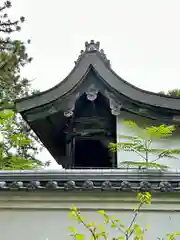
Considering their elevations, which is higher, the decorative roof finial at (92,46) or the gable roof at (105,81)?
the decorative roof finial at (92,46)

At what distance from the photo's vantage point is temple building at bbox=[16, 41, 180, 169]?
6484 mm

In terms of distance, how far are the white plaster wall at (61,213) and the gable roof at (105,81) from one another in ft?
8.17

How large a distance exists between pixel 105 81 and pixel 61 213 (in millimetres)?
2942

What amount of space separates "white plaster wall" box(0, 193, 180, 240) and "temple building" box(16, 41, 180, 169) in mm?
1959

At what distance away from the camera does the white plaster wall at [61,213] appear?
431 centimetres

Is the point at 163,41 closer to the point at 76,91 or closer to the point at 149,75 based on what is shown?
the point at 149,75

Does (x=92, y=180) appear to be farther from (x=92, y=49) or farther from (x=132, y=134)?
(x=92, y=49)

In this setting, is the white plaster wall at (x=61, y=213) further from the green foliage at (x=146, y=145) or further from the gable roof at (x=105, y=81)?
the gable roof at (x=105, y=81)

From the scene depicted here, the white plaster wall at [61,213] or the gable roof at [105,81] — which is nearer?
the white plaster wall at [61,213]

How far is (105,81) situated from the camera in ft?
21.7

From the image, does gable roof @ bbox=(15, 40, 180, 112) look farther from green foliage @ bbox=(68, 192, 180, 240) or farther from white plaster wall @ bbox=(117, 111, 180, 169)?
green foliage @ bbox=(68, 192, 180, 240)

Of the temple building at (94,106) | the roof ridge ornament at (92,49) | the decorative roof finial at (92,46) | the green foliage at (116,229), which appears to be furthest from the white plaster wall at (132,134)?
the green foliage at (116,229)

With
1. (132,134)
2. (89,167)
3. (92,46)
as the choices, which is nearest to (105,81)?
(92,46)

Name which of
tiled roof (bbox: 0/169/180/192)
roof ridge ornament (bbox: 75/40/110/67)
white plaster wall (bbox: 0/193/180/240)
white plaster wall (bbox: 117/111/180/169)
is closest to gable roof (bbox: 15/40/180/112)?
roof ridge ornament (bbox: 75/40/110/67)
